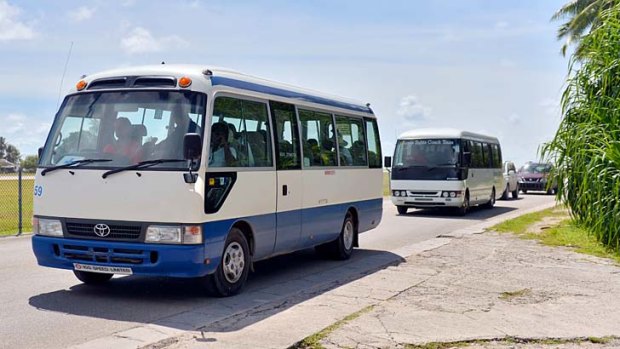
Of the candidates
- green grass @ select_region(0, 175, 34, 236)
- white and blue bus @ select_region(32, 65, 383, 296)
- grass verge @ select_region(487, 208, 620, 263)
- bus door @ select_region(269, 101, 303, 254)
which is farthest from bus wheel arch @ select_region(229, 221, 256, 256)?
green grass @ select_region(0, 175, 34, 236)

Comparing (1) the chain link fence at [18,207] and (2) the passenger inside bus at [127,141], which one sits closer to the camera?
(2) the passenger inside bus at [127,141]

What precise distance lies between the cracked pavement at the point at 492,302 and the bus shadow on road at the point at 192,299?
100 centimetres

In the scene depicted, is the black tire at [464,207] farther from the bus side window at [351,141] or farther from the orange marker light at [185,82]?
A: the orange marker light at [185,82]

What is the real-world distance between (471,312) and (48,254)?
15.7 ft

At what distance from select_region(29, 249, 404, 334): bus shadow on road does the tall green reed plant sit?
4.81 m

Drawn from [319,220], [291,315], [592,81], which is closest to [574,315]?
[291,315]

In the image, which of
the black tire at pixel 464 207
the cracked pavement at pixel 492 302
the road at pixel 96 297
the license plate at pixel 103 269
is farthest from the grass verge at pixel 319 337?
the black tire at pixel 464 207

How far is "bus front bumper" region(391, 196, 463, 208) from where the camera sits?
2350 cm

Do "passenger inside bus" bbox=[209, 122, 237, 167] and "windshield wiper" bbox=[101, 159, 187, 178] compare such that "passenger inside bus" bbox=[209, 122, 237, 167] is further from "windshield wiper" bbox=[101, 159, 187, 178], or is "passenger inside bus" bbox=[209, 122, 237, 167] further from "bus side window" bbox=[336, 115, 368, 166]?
"bus side window" bbox=[336, 115, 368, 166]

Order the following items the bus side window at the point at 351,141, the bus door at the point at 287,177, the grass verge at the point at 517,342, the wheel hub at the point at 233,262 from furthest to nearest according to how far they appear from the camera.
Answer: the bus side window at the point at 351,141
the bus door at the point at 287,177
the wheel hub at the point at 233,262
the grass verge at the point at 517,342

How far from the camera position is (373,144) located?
14.2 metres

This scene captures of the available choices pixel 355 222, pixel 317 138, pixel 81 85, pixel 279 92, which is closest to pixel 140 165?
pixel 81 85

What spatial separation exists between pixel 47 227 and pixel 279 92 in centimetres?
362

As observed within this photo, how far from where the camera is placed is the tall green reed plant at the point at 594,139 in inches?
540
